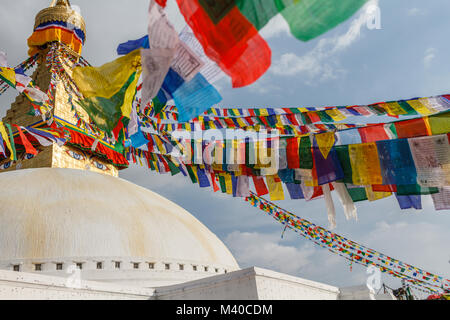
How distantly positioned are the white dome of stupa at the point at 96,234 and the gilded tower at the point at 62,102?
312 cm

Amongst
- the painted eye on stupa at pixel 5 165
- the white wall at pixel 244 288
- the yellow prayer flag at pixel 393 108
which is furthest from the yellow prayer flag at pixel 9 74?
the painted eye on stupa at pixel 5 165

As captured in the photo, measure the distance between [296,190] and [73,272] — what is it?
5.11 m

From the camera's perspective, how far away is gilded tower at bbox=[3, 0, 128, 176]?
A: 14594 millimetres

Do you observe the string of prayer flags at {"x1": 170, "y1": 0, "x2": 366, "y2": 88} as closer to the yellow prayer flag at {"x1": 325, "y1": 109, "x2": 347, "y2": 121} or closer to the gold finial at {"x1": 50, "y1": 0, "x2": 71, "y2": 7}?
the yellow prayer flag at {"x1": 325, "y1": 109, "x2": 347, "y2": 121}

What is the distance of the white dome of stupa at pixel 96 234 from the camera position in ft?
26.7

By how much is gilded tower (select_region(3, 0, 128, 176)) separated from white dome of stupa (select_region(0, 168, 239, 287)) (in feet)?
10.2

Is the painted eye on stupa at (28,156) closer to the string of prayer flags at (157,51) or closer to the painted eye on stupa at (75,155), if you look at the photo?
the painted eye on stupa at (75,155)

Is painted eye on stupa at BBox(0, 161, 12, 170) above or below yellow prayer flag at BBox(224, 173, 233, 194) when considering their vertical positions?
above

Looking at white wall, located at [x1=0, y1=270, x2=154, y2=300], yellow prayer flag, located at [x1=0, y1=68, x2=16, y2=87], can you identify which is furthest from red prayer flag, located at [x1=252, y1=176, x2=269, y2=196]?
yellow prayer flag, located at [x1=0, y1=68, x2=16, y2=87]

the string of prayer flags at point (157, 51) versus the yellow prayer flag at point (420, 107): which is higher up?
the yellow prayer flag at point (420, 107)

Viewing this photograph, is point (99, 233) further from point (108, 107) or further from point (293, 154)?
point (108, 107)

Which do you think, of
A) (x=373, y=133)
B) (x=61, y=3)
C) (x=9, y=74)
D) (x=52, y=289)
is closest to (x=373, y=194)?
(x=373, y=133)

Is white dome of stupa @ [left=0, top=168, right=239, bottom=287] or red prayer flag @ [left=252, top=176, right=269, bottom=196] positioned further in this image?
white dome of stupa @ [left=0, top=168, right=239, bottom=287]
